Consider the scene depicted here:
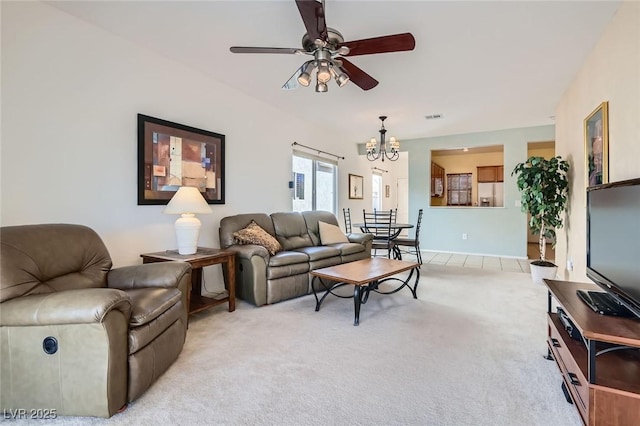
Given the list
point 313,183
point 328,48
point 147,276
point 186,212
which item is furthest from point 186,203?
point 313,183

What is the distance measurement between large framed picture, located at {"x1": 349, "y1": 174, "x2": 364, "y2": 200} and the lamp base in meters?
4.50

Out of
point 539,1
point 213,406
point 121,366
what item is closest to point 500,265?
point 539,1

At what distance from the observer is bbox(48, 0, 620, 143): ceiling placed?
2.34m

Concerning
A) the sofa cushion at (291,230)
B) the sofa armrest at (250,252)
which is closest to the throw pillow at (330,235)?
the sofa cushion at (291,230)

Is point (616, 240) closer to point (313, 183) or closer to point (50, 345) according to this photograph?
point (50, 345)

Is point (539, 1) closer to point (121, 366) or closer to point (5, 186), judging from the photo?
point (121, 366)

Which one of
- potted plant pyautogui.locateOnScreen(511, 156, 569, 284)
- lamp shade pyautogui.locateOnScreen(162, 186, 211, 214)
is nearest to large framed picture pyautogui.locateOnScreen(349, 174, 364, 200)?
potted plant pyautogui.locateOnScreen(511, 156, 569, 284)

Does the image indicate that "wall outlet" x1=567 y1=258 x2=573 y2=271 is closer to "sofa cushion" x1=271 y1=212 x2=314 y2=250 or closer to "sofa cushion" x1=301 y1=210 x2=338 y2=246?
"sofa cushion" x1=301 y1=210 x2=338 y2=246

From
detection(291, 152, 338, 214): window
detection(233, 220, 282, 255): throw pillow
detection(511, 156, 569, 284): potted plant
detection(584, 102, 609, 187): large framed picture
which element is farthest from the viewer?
detection(291, 152, 338, 214): window

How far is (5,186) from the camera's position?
2.15 meters

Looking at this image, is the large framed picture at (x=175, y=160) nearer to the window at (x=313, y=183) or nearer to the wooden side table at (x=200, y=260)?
the wooden side table at (x=200, y=260)

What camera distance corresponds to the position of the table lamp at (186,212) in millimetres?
2842

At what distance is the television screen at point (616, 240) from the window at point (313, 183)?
389 cm

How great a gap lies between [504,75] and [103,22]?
3.86 meters
